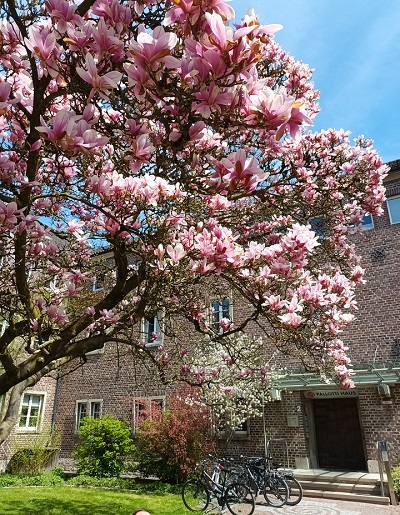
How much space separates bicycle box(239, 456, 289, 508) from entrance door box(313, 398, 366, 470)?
3.32 meters

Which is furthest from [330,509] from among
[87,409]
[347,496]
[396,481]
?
[87,409]

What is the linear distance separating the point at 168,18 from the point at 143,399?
16.0 metres

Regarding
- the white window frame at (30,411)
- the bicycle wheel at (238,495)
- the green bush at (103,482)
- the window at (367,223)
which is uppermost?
the window at (367,223)

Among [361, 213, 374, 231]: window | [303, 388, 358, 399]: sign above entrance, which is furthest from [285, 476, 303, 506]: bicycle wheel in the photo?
[361, 213, 374, 231]: window

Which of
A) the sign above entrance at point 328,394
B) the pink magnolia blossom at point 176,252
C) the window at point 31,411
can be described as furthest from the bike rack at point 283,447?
the pink magnolia blossom at point 176,252

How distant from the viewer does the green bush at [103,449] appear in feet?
46.8

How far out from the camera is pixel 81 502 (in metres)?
10.2

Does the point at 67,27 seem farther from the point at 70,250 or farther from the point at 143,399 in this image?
the point at 143,399

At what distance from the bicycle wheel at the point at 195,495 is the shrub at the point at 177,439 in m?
1.93

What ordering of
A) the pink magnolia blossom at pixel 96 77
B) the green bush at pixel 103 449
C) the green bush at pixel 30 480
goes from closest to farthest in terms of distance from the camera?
the pink magnolia blossom at pixel 96 77 < the green bush at pixel 30 480 < the green bush at pixel 103 449

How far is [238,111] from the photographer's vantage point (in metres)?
1.85

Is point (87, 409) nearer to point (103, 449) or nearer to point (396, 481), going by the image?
point (103, 449)

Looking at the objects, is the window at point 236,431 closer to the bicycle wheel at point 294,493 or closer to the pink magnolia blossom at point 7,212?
the bicycle wheel at point 294,493

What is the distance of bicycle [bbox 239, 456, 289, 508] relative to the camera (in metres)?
9.83
